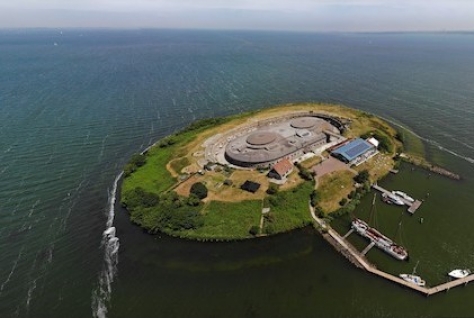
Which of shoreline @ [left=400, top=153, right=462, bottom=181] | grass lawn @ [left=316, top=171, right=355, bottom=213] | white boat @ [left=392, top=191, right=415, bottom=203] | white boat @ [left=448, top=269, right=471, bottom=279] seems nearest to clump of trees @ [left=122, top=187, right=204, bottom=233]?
grass lawn @ [left=316, top=171, right=355, bottom=213]

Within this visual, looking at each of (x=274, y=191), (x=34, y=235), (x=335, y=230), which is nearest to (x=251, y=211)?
(x=274, y=191)

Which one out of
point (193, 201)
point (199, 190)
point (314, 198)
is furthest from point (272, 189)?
point (193, 201)

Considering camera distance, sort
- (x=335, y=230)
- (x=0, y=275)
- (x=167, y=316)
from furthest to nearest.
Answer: (x=335, y=230), (x=0, y=275), (x=167, y=316)

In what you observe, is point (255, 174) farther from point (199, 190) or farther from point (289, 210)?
point (199, 190)

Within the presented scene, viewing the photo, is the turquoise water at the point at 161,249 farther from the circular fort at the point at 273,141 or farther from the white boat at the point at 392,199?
the circular fort at the point at 273,141

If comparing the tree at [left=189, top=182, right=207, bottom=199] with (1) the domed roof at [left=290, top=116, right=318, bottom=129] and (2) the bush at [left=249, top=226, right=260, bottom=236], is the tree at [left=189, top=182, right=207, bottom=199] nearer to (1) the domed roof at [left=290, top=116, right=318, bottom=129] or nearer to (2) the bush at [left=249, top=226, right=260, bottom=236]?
(2) the bush at [left=249, top=226, right=260, bottom=236]

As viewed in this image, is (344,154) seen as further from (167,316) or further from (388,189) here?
(167,316)

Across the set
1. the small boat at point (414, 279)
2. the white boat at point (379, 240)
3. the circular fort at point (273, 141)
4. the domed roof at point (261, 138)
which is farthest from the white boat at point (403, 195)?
the domed roof at point (261, 138)
